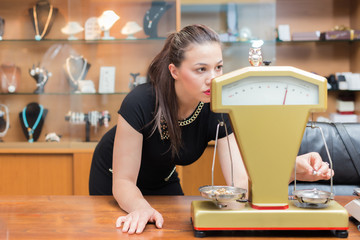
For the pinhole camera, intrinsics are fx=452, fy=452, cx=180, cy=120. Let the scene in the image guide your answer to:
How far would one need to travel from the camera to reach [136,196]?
1385 mm

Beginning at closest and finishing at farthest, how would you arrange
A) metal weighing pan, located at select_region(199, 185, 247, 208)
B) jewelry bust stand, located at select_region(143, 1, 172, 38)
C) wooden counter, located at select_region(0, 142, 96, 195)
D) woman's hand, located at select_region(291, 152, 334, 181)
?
metal weighing pan, located at select_region(199, 185, 247, 208), woman's hand, located at select_region(291, 152, 334, 181), wooden counter, located at select_region(0, 142, 96, 195), jewelry bust stand, located at select_region(143, 1, 172, 38)

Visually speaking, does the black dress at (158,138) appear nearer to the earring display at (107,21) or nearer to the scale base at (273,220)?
the scale base at (273,220)

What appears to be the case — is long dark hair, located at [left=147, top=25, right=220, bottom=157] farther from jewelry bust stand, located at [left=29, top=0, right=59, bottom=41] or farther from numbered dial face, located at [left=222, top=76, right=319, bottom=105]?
jewelry bust stand, located at [left=29, top=0, right=59, bottom=41]

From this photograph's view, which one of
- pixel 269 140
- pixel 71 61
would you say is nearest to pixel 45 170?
pixel 71 61

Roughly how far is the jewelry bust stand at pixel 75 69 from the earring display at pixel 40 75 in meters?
0.17

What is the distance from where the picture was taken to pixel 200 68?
1.42m

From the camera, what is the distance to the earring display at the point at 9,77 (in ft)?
12.0

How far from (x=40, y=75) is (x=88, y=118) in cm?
53

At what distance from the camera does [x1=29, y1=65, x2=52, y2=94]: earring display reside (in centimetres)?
367

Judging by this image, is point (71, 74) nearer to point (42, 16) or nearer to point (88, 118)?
point (88, 118)

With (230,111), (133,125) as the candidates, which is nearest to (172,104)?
(133,125)

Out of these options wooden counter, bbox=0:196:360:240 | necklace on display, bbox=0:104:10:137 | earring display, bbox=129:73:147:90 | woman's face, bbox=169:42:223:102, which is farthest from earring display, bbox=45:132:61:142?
woman's face, bbox=169:42:223:102

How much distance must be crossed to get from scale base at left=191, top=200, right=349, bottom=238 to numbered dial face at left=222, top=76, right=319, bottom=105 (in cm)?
27

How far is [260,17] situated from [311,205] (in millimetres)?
2802
